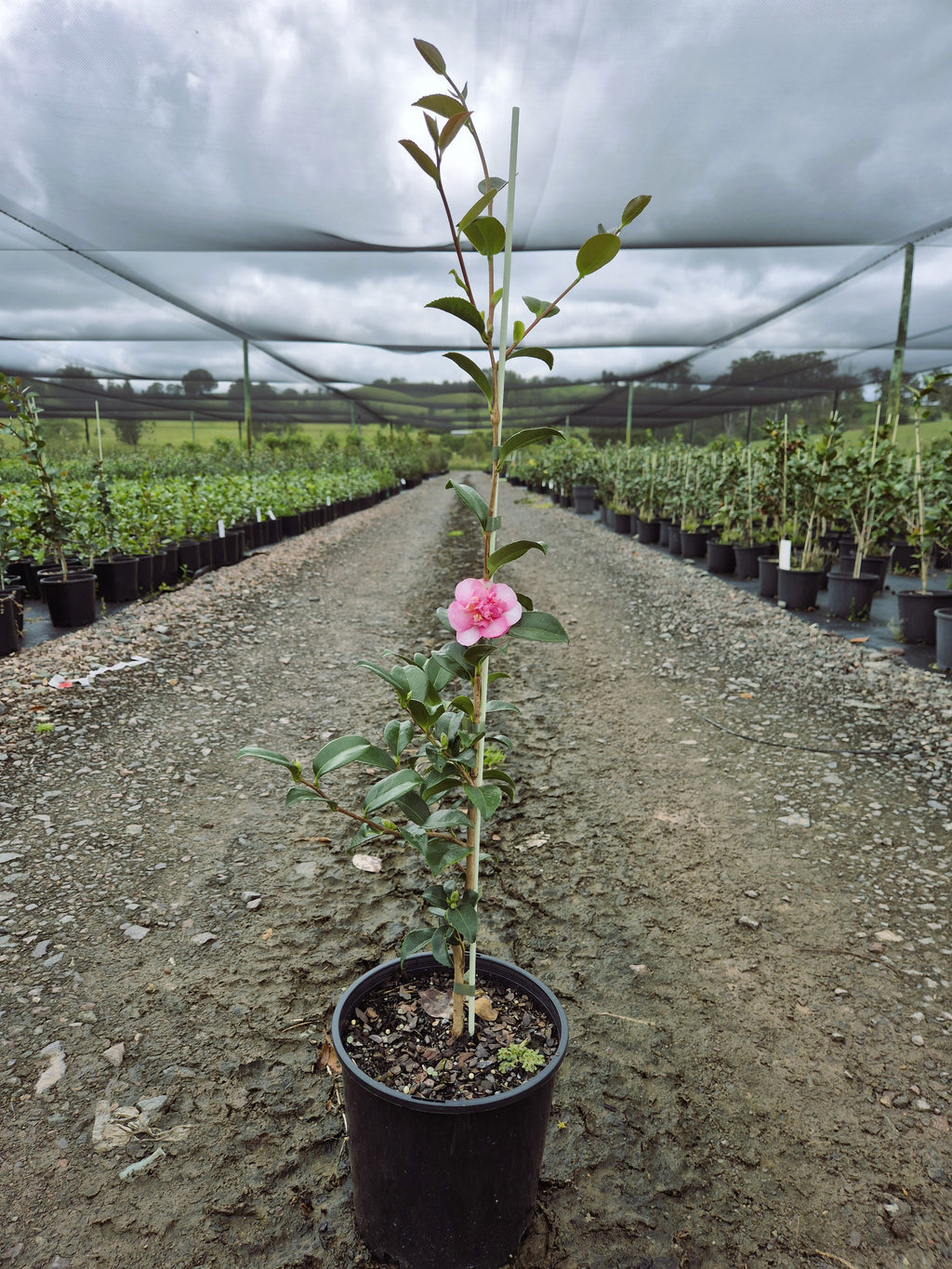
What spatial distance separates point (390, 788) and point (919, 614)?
3.90 meters

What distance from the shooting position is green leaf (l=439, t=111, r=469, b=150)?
83 cm

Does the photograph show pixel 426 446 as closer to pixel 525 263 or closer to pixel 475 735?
pixel 525 263

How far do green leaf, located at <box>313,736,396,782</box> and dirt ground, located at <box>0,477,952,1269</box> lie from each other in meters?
0.73

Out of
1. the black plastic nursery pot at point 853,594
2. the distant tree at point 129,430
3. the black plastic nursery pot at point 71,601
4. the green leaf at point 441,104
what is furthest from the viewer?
the distant tree at point 129,430

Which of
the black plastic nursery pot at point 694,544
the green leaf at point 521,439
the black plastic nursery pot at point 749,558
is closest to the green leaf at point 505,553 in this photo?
the green leaf at point 521,439

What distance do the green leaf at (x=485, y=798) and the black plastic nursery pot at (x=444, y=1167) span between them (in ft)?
1.15

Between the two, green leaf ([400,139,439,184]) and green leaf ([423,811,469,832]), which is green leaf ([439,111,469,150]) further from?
green leaf ([423,811,469,832])

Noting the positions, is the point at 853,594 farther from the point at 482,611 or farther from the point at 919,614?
the point at 482,611

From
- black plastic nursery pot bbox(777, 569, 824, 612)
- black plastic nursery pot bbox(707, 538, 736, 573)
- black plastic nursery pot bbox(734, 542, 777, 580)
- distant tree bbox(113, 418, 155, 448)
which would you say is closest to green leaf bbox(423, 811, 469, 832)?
black plastic nursery pot bbox(777, 569, 824, 612)

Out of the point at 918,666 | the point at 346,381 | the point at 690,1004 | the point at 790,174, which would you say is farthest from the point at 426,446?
the point at 690,1004

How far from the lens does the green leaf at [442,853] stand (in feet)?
3.21

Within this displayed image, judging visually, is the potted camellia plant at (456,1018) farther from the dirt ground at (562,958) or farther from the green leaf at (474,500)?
the dirt ground at (562,958)

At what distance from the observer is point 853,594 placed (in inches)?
178

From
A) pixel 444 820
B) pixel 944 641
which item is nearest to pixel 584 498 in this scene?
pixel 944 641
